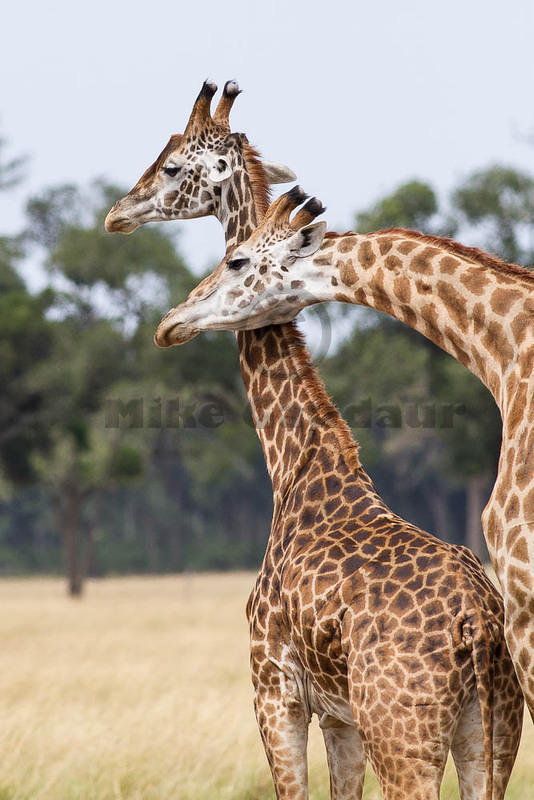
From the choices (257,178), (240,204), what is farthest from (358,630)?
(257,178)

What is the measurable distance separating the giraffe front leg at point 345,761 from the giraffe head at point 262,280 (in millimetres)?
2172

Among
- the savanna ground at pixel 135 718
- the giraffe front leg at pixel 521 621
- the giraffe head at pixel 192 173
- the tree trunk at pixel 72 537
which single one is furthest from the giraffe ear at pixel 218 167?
the tree trunk at pixel 72 537

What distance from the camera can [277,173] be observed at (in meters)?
6.68

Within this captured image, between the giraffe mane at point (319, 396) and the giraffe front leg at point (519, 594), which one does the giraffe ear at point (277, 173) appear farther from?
the giraffe front leg at point (519, 594)

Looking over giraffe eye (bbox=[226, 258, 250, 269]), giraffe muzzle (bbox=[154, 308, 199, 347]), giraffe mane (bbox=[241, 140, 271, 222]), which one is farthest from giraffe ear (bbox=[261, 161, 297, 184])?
giraffe muzzle (bbox=[154, 308, 199, 347])

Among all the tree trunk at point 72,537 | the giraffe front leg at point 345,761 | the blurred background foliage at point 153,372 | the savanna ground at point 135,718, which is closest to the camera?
the giraffe front leg at point 345,761

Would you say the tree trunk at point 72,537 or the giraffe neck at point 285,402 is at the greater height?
the giraffe neck at point 285,402

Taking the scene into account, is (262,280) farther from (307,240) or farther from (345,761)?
(345,761)

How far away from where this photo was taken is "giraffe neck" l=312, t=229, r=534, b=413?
457 centimetres

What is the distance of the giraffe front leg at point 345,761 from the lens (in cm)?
527

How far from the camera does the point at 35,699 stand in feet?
36.7

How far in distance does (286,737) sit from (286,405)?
1.78 meters

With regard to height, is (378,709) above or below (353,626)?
below

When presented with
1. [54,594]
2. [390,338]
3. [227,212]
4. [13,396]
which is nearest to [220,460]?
[54,594]
